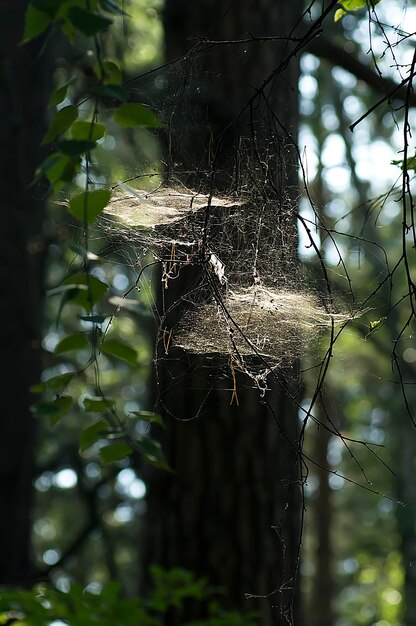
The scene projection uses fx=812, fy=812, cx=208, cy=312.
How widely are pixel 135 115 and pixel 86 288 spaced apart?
11.3 inches

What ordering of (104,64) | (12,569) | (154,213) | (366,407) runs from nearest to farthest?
1. (104,64)
2. (154,213)
3. (12,569)
4. (366,407)

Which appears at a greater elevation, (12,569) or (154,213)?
(154,213)

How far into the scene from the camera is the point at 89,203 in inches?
51.2

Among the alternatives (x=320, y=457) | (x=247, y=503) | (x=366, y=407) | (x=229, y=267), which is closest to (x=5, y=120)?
(x=247, y=503)

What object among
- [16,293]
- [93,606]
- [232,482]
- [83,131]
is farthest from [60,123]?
[16,293]

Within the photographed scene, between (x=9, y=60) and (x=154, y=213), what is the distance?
490cm

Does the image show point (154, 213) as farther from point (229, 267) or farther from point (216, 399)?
point (216, 399)

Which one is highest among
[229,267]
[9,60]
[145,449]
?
[9,60]

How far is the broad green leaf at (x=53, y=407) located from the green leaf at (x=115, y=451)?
0.11 meters

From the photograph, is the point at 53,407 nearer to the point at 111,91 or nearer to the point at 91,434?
the point at 91,434

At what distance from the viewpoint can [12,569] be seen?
5766 millimetres

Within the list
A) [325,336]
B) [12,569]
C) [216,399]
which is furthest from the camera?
Result: [12,569]

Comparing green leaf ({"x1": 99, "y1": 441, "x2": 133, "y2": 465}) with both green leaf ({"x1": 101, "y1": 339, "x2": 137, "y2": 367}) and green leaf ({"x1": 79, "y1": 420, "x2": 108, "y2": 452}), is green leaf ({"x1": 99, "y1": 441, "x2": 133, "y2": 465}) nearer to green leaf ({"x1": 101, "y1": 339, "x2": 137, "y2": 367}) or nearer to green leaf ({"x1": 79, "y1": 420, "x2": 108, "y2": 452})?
green leaf ({"x1": 79, "y1": 420, "x2": 108, "y2": 452})

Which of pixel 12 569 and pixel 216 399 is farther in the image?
pixel 12 569
